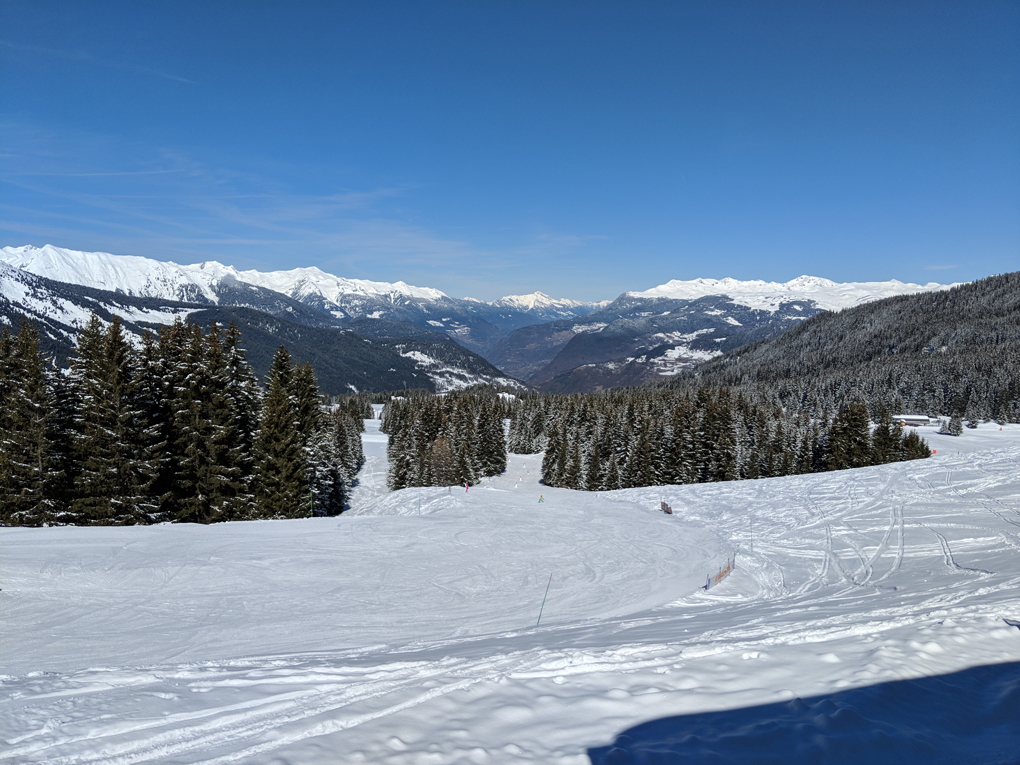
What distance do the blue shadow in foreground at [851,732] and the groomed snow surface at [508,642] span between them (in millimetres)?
30

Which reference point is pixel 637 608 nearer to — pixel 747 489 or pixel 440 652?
pixel 440 652

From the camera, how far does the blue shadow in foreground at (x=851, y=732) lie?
5125mm

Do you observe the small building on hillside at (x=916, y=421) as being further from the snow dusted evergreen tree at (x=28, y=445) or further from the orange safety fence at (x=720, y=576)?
the snow dusted evergreen tree at (x=28, y=445)

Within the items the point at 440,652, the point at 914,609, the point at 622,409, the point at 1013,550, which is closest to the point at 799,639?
the point at 914,609

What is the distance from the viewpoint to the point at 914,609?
1070 cm

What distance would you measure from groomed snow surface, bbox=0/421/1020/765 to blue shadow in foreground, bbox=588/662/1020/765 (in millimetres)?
30

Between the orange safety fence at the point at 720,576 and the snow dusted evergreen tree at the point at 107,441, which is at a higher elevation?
the snow dusted evergreen tree at the point at 107,441

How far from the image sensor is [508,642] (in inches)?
394

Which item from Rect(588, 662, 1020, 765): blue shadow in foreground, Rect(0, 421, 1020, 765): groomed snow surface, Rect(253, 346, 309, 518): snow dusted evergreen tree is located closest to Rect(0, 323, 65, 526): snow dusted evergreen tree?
Rect(0, 421, 1020, 765): groomed snow surface

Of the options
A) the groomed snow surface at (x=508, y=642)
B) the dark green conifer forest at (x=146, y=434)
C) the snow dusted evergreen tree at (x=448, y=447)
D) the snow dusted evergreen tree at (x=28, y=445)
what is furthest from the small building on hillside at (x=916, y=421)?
the snow dusted evergreen tree at (x=28, y=445)

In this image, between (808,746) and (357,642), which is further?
(357,642)

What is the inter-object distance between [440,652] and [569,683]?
325 cm

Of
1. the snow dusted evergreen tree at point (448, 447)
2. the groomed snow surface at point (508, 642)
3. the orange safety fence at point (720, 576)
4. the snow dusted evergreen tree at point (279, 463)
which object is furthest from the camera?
the snow dusted evergreen tree at point (448, 447)

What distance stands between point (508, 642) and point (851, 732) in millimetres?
6004
